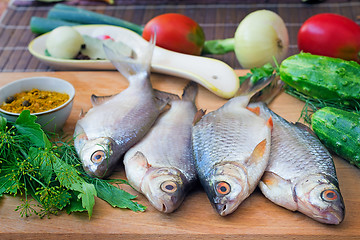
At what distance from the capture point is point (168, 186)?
5.24 feet

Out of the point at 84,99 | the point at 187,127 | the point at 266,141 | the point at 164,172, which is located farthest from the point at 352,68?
the point at 84,99

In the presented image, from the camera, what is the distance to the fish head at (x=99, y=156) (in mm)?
1731

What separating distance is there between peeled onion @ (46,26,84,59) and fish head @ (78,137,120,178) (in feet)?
2.84

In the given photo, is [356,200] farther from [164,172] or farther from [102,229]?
[102,229]

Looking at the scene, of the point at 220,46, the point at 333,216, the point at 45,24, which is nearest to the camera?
the point at 333,216

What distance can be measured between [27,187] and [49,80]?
22.4 inches

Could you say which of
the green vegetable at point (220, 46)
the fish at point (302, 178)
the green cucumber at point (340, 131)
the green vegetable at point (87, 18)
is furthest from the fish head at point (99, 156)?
the green vegetable at point (87, 18)

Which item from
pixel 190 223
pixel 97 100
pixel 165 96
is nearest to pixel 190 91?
pixel 165 96

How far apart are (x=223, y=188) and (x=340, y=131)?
0.57 meters

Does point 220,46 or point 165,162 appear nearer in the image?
point 165,162

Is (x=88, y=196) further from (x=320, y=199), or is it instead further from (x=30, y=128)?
(x=320, y=199)

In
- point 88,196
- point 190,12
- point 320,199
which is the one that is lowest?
point 190,12

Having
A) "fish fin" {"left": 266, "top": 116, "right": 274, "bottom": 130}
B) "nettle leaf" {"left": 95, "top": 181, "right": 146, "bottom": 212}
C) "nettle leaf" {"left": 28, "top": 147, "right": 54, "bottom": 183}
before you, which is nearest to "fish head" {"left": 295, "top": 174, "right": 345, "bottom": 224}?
"fish fin" {"left": 266, "top": 116, "right": 274, "bottom": 130}

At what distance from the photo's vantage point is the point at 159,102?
6.87 ft
